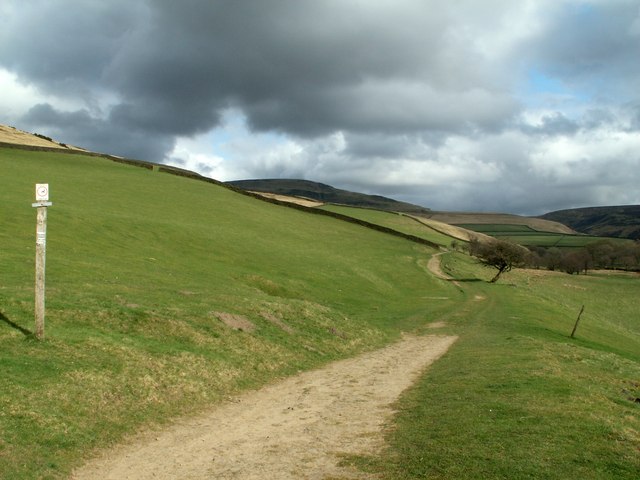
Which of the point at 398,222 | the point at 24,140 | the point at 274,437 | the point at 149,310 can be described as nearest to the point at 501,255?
the point at 398,222

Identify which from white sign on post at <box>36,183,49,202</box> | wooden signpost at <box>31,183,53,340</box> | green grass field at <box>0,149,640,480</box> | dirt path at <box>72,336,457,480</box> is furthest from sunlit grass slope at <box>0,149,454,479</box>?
white sign on post at <box>36,183,49,202</box>

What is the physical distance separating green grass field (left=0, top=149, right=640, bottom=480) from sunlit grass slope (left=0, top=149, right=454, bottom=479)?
0.09 metres

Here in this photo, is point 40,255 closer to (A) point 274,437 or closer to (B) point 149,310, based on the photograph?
(B) point 149,310

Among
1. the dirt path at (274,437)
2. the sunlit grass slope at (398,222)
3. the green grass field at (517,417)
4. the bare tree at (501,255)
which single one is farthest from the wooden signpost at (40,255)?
the sunlit grass slope at (398,222)

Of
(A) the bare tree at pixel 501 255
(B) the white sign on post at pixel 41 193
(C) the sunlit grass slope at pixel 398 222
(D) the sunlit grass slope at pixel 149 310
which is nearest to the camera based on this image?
(D) the sunlit grass slope at pixel 149 310

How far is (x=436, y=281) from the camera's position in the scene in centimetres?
6994

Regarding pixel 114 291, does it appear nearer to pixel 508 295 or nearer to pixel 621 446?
pixel 621 446

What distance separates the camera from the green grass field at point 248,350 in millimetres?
11766

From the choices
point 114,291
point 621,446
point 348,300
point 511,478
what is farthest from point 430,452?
point 348,300

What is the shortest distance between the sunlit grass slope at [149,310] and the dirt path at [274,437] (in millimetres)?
999

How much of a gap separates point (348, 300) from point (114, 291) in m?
24.8

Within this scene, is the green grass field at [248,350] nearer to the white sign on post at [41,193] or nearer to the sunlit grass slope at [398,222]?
the white sign on post at [41,193]

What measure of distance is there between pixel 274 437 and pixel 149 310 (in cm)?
1195

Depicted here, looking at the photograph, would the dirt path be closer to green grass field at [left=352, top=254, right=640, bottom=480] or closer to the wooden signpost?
green grass field at [left=352, top=254, right=640, bottom=480]
